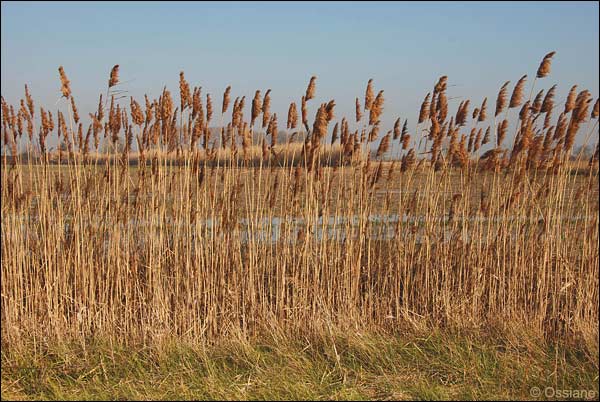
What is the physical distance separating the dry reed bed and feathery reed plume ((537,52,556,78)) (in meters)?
0.01

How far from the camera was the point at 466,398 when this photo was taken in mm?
3584

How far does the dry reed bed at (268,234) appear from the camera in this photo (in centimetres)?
455

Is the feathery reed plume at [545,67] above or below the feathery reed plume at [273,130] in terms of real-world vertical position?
above

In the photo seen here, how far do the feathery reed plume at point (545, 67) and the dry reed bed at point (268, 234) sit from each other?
11mm

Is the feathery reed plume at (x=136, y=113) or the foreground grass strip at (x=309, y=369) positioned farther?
the feathery reed plume at (x=136, y=113)

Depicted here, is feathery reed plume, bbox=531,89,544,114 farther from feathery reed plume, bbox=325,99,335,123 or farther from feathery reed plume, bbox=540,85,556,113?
feathery reed plume, bbox=325,99,335,123

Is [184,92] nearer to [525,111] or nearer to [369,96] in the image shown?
[369,96]

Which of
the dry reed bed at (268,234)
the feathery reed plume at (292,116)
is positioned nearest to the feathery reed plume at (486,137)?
the dry reed bed at (268,234)

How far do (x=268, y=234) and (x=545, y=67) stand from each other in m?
2.45

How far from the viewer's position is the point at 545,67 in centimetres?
476

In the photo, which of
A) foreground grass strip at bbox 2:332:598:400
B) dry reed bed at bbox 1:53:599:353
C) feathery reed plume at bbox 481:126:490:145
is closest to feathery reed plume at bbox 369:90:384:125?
dry reed bed at bbox 1:53:599:353

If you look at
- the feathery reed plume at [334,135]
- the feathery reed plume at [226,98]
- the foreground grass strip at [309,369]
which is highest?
the feathery reed plume at [226,98]

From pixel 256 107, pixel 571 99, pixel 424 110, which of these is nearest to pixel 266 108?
pixel 256 107

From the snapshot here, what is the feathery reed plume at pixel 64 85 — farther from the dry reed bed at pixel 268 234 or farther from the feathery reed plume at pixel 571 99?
the feathery reed plume at pixel 571 99
